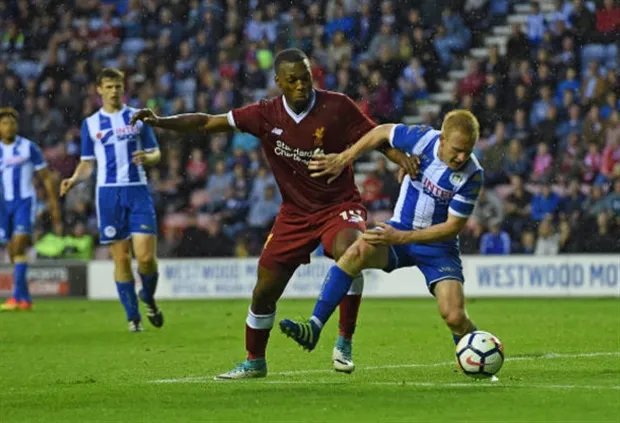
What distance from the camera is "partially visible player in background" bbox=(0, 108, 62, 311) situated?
60.3 feet

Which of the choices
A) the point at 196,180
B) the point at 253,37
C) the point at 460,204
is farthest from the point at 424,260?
the point at 253,37

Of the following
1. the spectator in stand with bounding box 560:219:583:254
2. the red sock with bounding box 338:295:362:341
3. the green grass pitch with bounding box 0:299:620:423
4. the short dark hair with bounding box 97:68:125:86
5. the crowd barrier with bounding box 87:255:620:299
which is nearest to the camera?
the green grass pitch with bounding box 0:299:620:423

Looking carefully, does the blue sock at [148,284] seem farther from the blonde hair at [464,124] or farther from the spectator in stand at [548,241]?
the spectator in stand at [548,241]

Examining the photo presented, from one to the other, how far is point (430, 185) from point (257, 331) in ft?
4.95

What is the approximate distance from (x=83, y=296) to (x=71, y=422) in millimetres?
15491

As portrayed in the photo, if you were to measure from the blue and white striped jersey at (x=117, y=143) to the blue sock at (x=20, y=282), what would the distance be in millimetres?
4255

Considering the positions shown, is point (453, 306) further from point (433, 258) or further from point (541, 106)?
point (541, 106)

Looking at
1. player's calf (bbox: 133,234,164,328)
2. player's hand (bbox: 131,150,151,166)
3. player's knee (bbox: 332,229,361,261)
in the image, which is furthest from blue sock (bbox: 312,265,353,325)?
player's calf (bbox: 133,234,164,328)

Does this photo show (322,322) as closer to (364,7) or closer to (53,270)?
(53,270)

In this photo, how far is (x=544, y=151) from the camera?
22031mm

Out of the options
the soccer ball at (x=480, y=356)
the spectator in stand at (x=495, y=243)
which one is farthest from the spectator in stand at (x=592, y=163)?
the soccer ball at (x=480, y=356)

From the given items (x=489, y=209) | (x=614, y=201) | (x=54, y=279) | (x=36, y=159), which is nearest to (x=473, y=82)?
(x=489, y=209)

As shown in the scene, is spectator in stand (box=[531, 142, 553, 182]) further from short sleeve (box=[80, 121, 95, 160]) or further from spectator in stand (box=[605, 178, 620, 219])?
short sleeve (box=[80, 121, 95, 160])

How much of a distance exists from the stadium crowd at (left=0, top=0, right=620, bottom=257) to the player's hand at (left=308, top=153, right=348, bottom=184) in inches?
485
